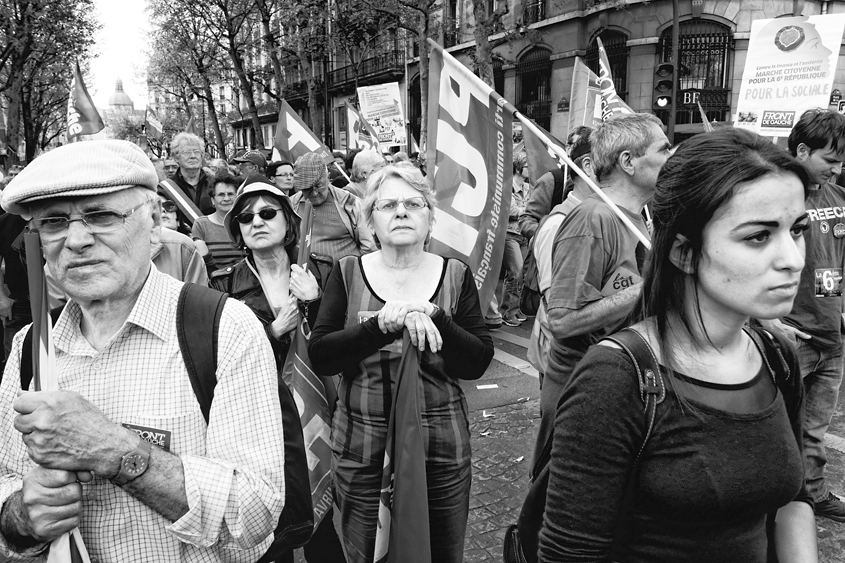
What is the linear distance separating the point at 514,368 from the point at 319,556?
3.65m

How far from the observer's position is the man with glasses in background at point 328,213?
550 centimetres

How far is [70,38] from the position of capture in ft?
78.5

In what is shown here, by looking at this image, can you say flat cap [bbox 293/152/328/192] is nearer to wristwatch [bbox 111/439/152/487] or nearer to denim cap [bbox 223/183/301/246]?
denim cap [bbox 223/183/301/246]

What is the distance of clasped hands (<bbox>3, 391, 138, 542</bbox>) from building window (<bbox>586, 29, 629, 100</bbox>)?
83.0ft

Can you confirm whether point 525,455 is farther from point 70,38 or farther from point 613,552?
point 70,38

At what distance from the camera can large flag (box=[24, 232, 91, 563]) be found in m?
1.45

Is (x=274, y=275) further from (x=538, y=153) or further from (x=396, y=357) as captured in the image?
(x=538, y=153)

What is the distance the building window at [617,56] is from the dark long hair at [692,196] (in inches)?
966

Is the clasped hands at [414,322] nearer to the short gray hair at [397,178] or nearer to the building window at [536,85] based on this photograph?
the short gray hair at [397,178]

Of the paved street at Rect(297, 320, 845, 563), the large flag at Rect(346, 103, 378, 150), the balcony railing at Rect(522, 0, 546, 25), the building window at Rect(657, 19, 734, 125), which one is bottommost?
the paved street at Rect(297, 320, 845, 563)

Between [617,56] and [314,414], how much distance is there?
24.9 m

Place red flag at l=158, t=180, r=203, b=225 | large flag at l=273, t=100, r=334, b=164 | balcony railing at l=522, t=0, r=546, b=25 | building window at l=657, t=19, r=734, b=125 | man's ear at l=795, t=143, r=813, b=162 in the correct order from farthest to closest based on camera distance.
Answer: balcony railing at l=522, t=0, r=546, b=25 → building window at l=657, t=19, r=734, b=125 → large flag at l=273, t=100, r=334, b=164 → red flag at l=158, t=180, r=203, b=225 → man's ear at l=795, t=143, r=813, b=162

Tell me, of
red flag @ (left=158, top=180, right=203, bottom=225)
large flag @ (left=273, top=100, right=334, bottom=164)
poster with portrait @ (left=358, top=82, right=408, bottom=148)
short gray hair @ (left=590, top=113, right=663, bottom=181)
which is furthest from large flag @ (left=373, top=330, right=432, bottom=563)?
poster with portrait @ (left=358, top=82, right=408, bottom=148)

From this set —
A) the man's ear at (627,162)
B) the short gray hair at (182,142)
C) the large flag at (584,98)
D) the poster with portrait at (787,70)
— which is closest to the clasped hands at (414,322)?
the man's ear at (627,162)
